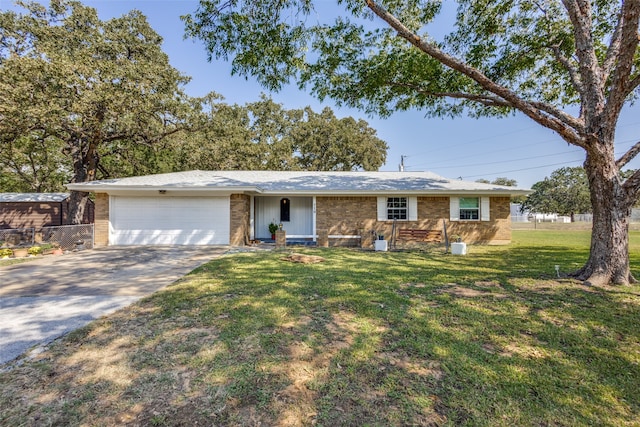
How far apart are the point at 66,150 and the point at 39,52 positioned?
6201 millimetres

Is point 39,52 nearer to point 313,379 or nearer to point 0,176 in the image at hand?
point 0,176

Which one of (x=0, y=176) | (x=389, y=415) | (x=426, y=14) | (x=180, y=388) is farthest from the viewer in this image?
(x=0, y=176)

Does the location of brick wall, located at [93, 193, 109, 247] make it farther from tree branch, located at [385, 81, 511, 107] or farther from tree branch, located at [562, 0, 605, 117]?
tree branch, located at [562, 0, 605, 117]

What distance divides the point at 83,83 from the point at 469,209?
18.0m

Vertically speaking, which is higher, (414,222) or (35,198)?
(35,198)

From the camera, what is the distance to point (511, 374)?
2.63m

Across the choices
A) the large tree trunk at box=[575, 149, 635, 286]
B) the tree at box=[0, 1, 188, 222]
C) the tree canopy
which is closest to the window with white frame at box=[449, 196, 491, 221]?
the large tree trunk at box=[575, 149, 635, 286]

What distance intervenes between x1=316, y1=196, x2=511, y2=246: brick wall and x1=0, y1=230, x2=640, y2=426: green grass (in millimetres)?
7635

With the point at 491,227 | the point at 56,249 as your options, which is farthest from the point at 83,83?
the point at 491,227

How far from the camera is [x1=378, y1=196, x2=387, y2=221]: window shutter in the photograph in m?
12.8

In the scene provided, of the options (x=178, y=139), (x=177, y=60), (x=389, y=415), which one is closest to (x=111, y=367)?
(x=389, y=415)

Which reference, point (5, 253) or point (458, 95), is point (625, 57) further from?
point (5, 253)

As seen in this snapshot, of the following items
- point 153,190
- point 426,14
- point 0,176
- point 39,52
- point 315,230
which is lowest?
point 315,230

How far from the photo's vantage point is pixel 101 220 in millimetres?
11633
